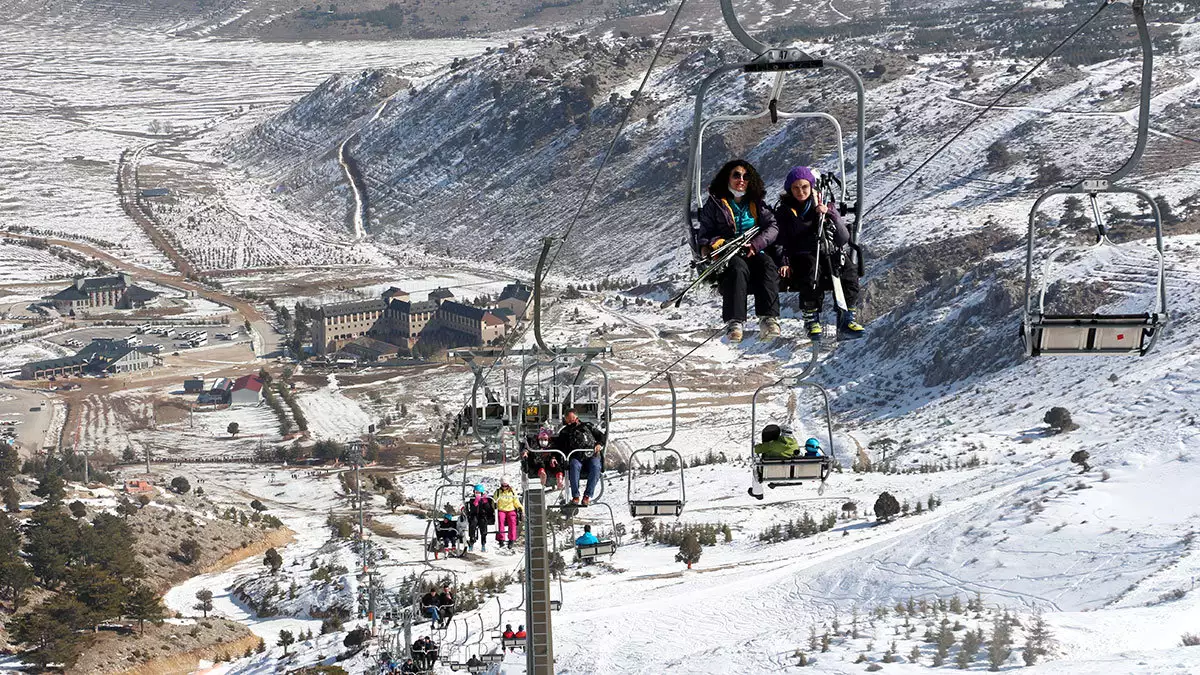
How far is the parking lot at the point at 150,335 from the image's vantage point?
3391 inches

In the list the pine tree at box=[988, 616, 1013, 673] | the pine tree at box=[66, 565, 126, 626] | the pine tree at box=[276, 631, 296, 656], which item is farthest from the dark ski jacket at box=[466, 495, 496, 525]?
the pine tree at box=[66, 565, 126, 626]

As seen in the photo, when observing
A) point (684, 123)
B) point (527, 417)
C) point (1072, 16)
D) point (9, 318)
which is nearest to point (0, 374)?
point (9, 318)

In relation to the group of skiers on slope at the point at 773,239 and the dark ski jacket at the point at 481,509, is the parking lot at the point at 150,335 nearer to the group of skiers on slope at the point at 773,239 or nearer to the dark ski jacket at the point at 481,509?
the dark ski jacket at the point at 481,509

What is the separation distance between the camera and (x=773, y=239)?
15.1 m

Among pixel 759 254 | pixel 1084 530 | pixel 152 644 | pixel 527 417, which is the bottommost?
pixel 152 644

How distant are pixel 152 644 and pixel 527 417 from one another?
82.6ft

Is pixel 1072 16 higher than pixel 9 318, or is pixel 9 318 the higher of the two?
pixel 1072 16

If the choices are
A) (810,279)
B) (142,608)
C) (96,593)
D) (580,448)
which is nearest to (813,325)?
(810,279)

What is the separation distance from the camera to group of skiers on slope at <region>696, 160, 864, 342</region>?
14914mm

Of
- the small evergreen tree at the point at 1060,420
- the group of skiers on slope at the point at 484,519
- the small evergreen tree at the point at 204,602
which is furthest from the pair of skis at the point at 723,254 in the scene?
the small evergreen tree at the point at 1060,420

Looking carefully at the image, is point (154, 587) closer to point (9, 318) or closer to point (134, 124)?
point (9, 318)

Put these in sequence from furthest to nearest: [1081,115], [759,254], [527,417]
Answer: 1. [1081,115]
2. [527,417]
3. [759,254]

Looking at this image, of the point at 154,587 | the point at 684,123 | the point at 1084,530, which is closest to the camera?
the point at 1084,530

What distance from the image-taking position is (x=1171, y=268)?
57.9 m
